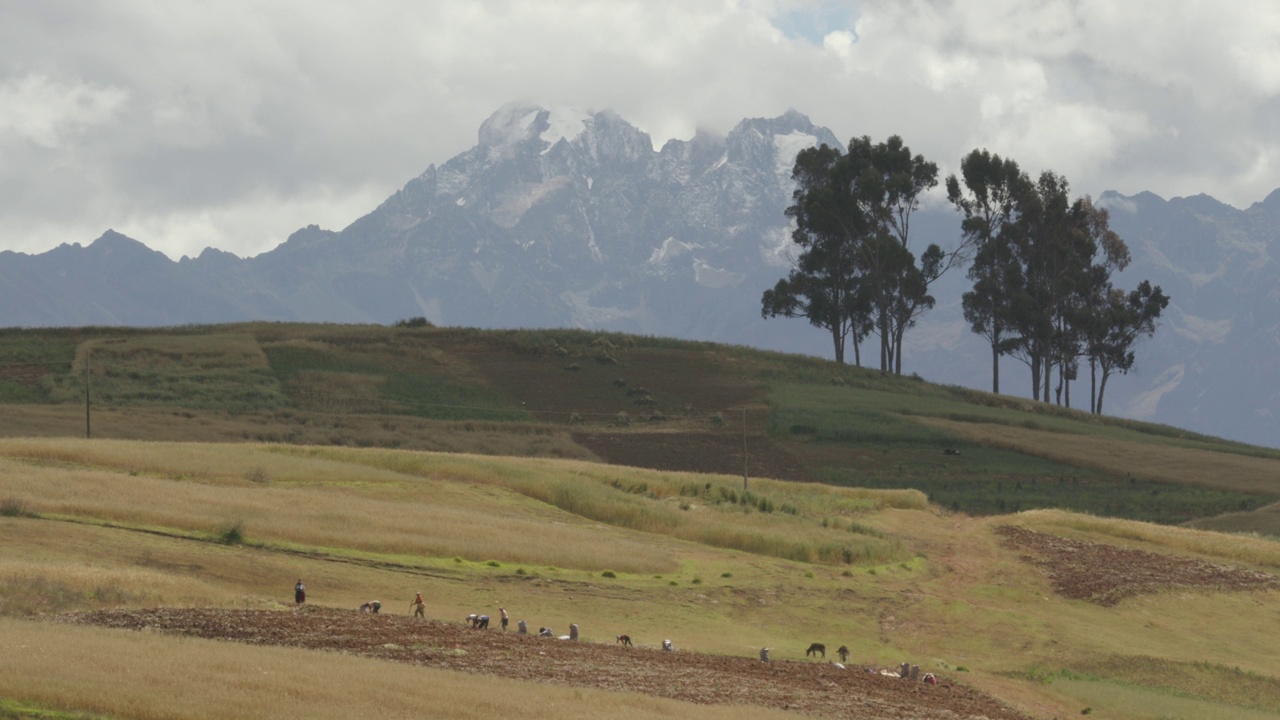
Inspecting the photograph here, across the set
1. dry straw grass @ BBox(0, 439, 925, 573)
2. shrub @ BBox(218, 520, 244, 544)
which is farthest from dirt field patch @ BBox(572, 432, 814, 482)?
shrub @ BBox(218, 520, 244, 544)

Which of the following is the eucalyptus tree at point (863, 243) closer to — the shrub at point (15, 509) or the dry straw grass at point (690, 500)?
the dry straw grass at point (690, 500)

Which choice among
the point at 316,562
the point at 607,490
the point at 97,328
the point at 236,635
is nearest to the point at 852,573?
the point at 607,490

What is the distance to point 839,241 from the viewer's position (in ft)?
390

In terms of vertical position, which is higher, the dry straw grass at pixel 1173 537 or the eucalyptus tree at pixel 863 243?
the eucalyptus tree at pixel 863 243

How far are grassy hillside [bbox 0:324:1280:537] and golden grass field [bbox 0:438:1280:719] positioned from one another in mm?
13503

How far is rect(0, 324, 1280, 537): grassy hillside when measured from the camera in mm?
70875

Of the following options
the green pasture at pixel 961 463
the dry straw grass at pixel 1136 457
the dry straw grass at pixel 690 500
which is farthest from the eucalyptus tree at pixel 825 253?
the dry straw grass at pixel 690 500

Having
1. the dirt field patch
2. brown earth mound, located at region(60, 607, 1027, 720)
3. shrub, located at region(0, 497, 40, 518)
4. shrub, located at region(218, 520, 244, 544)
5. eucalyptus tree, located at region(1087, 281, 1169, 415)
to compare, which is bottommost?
brown earth mound, located at region(60, 607, 1027, 720)

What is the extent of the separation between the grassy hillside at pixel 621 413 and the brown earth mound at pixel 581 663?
3470 cm

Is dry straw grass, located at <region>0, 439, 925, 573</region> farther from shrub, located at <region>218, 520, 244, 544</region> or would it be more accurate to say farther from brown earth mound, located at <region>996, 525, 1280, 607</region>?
brown earth mound, located at <region>996, 525, 1280, 607</region>

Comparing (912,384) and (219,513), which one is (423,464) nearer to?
(219,513)

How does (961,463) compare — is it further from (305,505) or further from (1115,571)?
(305,505)

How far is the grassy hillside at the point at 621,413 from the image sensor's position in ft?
233

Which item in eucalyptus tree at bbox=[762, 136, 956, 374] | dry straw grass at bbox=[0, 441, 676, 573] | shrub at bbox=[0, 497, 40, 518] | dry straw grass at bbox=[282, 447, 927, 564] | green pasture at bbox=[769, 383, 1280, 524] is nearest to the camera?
shrub at bbox=[0, 497, 40, 518]
